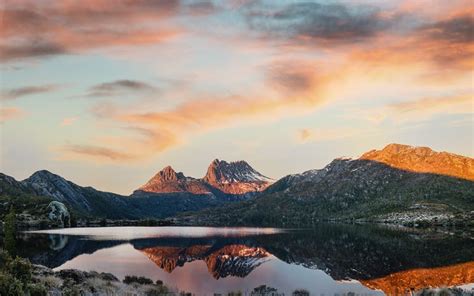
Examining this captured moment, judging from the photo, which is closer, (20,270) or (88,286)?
(20,270)

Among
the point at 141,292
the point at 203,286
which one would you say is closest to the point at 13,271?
the point at 141,292

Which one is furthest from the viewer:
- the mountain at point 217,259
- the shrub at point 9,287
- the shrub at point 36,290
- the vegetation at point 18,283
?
the mountain at point 217,259

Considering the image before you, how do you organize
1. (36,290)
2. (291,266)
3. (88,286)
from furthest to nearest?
(291,266) < (88,286) < (36,290)

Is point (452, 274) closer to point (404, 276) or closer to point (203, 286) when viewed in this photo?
point (404, 276)

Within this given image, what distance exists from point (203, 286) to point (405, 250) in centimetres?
8934

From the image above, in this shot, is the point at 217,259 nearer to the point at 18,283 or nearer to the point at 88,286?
the point at 88,286

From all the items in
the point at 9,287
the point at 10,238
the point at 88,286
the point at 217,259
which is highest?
the point at 10,238

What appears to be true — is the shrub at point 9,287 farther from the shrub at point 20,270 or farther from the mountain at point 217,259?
the mountain at point 217,259

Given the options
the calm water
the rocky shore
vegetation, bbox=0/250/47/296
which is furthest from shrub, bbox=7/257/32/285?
the calm water

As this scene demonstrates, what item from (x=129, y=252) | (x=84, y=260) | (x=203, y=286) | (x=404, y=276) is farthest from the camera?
(x=129, y=252)

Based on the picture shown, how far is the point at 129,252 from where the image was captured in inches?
5615

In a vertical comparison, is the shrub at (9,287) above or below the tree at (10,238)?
below

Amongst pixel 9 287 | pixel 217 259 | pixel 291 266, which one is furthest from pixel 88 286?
pixel 217 259

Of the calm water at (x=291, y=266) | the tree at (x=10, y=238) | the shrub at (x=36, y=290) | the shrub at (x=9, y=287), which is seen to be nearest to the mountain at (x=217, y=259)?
the calm water at (x=291, y=266)
